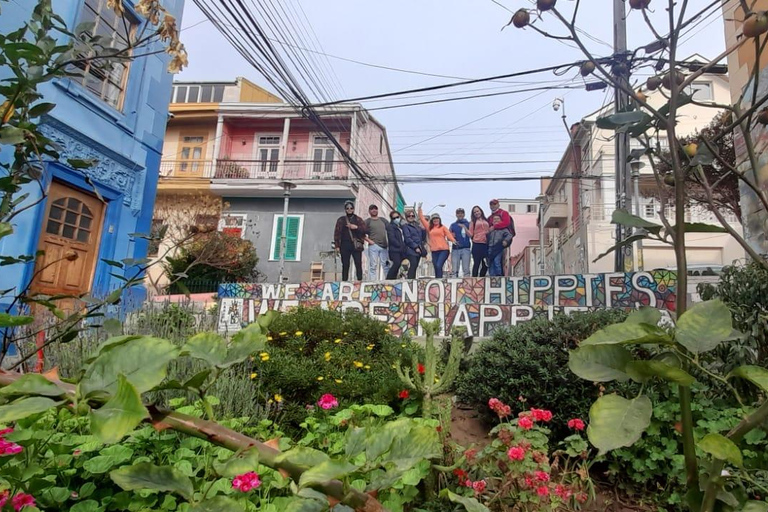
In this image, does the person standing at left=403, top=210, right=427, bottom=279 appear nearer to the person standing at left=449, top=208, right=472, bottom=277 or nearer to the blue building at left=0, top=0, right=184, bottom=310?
the person standing at left=449, top=208, right=472, bottom=277

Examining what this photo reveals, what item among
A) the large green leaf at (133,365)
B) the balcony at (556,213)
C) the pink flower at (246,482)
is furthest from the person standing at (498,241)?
the balcony at (556,213)

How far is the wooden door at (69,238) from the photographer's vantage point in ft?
22.9

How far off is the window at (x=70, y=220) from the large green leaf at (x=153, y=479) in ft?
26.5

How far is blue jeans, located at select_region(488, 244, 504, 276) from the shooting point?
10344 mm

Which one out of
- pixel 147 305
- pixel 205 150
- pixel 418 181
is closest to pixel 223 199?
pixel 205 150

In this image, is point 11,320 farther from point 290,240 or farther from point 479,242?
point 290,240

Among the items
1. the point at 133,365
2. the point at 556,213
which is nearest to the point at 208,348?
the point at 133,365

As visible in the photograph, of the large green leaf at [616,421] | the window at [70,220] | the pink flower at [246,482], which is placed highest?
the window at [70,220]

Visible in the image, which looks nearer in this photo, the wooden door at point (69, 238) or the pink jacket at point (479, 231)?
the wooden door at point (69, 238)

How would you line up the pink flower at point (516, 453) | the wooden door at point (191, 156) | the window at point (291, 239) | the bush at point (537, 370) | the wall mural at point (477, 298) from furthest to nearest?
1. the wooden door at point (191, 156)
2. the window at point (291, 239)
3. the wall mural at point (477, 298)
4. the bush at point (537, 370)
5. the pink flower at point (516, 453)

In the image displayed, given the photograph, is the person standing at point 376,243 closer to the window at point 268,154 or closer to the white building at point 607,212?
the white building at point 607,212

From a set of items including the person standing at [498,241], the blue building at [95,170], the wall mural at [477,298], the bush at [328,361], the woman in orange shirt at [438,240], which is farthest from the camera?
the woman in orange shirt at [438,240]

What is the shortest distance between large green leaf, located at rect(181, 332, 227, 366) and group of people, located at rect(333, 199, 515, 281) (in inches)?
396

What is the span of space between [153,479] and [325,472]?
227mm
